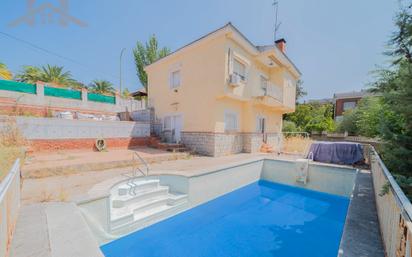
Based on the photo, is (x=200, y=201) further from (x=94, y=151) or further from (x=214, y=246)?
(x=94, y=151)

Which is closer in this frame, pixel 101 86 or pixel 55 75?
pixel 55 75

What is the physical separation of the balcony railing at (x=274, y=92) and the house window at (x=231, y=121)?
3.34m

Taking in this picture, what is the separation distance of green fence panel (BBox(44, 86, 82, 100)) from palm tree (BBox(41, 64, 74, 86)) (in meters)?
9.54

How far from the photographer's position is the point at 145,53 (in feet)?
78.4

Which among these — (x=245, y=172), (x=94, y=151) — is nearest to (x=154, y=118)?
(x=94, y=151)

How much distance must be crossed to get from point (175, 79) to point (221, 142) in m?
5.95

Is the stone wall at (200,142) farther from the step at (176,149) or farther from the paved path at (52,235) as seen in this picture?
the paved path at (52,235)

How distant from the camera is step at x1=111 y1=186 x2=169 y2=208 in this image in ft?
15.4

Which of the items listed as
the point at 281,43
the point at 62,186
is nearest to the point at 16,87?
the point at 62,186

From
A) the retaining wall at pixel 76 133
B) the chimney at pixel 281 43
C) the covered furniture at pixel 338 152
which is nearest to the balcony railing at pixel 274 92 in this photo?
the chimney at pixel 281 43

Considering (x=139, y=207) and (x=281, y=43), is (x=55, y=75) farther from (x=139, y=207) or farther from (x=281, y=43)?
(x=281, y=43)

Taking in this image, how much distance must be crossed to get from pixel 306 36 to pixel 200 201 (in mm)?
12427

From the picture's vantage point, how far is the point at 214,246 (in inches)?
159

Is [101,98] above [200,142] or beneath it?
above
